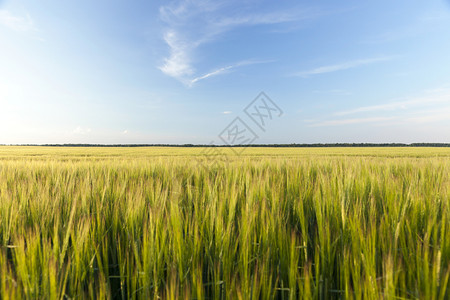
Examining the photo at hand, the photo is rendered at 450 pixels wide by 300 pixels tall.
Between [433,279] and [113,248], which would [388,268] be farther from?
[113,248]

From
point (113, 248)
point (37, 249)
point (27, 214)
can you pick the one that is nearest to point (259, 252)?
point (113, 248)

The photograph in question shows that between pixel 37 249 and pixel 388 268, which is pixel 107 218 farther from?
pixel 388 268

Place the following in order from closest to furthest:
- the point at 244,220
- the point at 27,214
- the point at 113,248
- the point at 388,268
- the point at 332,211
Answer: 1. the point at 388,268
2. the point at 244,220
3. the point at 113,248
4. the point at 332,211
5. the point at 27,214

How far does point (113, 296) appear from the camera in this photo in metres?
0.86

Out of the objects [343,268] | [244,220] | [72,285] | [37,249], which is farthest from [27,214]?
[343,268]

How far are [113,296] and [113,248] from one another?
10.0 inches

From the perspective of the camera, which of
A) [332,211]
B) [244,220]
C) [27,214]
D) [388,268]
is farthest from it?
[27,214]

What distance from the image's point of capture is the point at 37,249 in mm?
840

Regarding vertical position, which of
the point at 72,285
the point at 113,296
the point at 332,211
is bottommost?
the point at 113,296

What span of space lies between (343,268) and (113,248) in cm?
98

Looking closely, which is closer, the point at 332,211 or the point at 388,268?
the point at 388,268

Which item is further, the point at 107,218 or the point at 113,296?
the point at 107,218

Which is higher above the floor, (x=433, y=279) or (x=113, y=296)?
(x=433, y=279)

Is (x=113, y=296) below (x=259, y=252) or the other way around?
below
